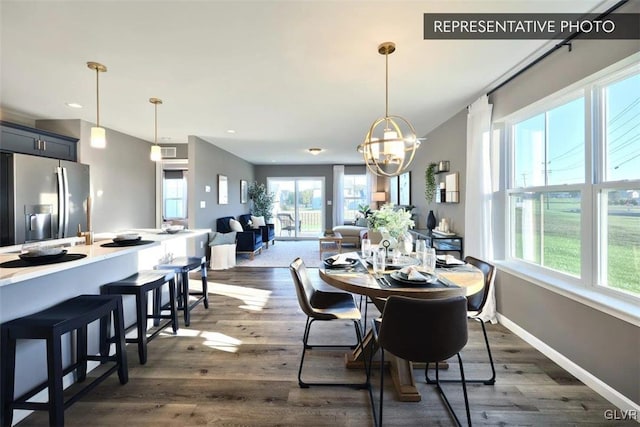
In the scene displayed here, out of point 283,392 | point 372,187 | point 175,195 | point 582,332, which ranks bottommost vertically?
point 283,392

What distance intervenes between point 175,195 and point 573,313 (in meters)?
8.17

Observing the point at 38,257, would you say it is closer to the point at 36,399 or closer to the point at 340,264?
the point at 36,399

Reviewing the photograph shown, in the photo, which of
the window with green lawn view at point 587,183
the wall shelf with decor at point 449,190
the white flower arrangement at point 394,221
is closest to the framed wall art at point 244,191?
the wall shelf with decor at point 449,190

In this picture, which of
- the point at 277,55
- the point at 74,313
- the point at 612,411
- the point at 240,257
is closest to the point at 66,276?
the point at 74,313

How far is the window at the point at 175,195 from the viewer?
7.50 m

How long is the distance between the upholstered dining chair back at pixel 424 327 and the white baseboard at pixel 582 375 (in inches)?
48.5

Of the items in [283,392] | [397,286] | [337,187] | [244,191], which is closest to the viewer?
[397,286]

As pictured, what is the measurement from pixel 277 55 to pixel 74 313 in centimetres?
237

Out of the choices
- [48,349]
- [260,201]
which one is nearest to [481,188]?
[48,349]

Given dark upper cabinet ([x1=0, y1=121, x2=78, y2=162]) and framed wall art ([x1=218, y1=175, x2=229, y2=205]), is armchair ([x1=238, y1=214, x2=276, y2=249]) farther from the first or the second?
dark upper cabinet ([x1=0, y1=121, x2=78, y2=162])

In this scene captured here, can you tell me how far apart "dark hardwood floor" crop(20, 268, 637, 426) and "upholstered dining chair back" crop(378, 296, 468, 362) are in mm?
571

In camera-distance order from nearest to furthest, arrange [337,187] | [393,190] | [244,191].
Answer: [393,190] < [244,191] < [337,187]

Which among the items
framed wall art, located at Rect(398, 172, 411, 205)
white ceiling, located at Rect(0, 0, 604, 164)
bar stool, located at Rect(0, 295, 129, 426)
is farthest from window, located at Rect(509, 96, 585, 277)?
bar stool, located at Rect(0, 295, 129, 426)

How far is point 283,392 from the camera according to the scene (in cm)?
199
